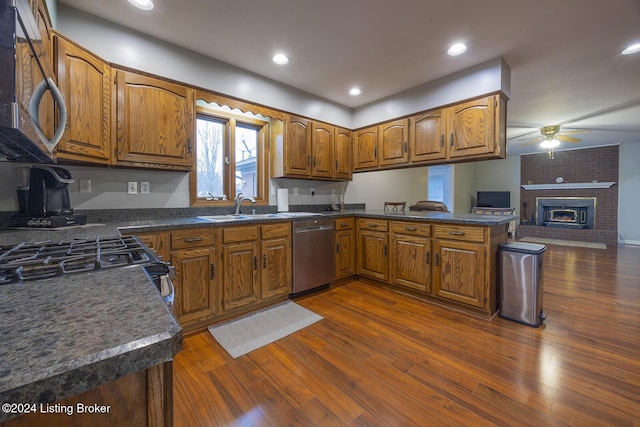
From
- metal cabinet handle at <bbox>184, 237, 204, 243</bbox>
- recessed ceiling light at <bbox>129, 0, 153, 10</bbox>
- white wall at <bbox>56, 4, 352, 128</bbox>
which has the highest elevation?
recessed ceiling light at <bbox>129, 0, 153, 10</bbox>

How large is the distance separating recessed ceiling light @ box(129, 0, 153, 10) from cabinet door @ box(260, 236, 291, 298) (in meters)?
1.99

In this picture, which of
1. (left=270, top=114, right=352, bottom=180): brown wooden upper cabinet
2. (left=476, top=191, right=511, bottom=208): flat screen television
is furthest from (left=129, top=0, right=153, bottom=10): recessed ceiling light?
(left=476, top=191, right=511, bottom=208): flat screen television

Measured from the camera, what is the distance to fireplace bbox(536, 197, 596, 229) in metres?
6.69

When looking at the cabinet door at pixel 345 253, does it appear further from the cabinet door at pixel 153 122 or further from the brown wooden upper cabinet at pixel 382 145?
the cabinet door at pixel 153 122

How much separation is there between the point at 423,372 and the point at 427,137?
7.88ft

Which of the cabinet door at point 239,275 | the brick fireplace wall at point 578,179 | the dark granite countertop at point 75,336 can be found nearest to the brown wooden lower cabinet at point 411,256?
the cabinet door at point 239,275

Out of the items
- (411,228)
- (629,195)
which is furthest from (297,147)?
(629,195)

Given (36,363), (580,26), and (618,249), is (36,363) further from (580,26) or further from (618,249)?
(618,249)

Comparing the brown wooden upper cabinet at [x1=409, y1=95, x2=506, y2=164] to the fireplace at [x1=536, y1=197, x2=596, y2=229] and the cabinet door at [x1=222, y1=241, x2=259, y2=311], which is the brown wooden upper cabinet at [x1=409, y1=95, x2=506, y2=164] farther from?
the fireplace at [x1=536, y1=197, x2=596, y2=229]

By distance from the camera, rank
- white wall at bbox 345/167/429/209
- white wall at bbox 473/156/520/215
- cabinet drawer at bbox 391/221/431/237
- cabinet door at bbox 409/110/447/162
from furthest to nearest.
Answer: white wall at bbox 473/156/520/215 < white wall at bbox 345/167/429/209 < cabinet door at bbox 409/110/447/162 < cabinet drawer at bbox 391/221/431/237

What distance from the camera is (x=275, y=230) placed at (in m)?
2.64

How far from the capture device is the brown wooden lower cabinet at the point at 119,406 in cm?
36

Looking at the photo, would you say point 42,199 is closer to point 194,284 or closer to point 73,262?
point 194,284

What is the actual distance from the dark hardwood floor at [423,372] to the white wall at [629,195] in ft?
18.1
